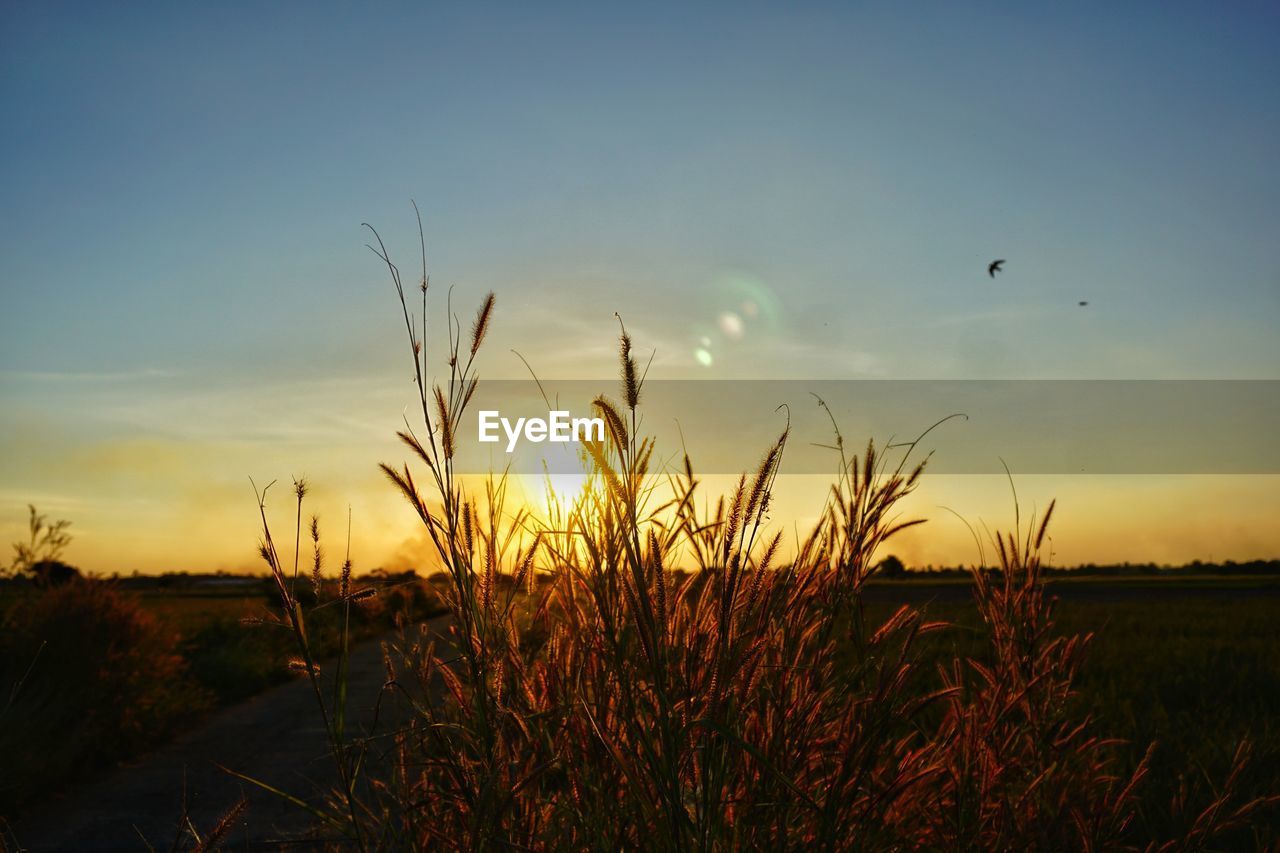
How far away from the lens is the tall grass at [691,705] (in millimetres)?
2016

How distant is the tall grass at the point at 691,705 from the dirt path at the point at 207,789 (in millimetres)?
1525

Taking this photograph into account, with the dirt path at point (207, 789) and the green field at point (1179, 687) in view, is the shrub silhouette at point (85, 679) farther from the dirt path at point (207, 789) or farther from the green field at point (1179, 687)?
the green field at point (1179, 687)

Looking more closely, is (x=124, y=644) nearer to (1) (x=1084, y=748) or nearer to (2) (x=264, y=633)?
(2) (x=264, y=633)

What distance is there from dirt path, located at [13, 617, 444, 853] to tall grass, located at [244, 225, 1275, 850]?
1525mm

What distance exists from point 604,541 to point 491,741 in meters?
0.57

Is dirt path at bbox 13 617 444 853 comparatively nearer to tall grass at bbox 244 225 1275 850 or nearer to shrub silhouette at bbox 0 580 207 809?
shrub silhouette at bbox 0 580 207 809

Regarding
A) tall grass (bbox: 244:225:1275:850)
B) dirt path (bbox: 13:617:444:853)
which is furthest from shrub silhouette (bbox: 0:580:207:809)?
tall grass (bbox: 244:225:1275:850)

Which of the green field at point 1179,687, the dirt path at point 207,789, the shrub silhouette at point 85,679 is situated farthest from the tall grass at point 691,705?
the shrub silhouette at point 85,679

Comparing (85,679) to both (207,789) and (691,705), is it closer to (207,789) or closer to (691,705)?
(207,789)

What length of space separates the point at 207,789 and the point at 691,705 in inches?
230

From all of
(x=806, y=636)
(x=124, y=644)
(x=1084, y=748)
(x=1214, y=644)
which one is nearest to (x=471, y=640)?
(x=806, y=636)

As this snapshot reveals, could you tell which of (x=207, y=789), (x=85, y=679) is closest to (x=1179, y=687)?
(x=207, y=789)

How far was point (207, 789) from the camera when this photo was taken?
660 centimetres

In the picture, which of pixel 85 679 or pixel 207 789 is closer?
pixel 207 789
